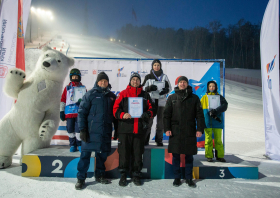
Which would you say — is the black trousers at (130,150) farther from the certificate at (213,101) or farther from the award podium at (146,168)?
the certificate at (213,101)

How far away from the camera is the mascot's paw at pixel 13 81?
2.78 metres

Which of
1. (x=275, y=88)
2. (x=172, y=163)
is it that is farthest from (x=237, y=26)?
(x=172, y=163)

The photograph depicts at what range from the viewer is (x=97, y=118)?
229 centimetres

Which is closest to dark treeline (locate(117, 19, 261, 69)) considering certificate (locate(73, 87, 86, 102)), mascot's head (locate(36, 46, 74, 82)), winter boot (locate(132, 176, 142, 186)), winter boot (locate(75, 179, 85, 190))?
mascot's head (locate(36, 46, 74, 82))

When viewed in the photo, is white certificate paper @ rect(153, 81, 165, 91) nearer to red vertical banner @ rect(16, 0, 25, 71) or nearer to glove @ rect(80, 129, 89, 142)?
glove @ rect(80, 129, 89, 142)

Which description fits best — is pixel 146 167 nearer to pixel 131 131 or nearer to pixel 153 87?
pixel 131 131

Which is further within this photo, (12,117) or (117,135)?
(12,117)

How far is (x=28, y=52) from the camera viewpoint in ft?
24.6

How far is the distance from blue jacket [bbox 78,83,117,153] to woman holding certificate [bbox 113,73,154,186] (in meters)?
0.13

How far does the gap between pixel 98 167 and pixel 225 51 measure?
31471 mm

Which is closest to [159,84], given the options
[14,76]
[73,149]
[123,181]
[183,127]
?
[183,127]

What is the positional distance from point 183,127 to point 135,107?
2.19 ft

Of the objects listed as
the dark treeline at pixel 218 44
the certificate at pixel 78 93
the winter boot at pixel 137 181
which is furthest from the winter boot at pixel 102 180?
the dark treeline at pixel 218 44

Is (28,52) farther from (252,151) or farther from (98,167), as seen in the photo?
(252,151)
